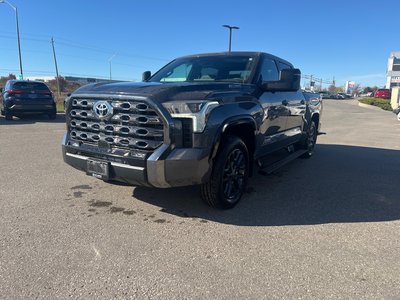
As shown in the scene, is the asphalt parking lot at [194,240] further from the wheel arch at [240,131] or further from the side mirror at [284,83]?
the side mirror at [284,83]

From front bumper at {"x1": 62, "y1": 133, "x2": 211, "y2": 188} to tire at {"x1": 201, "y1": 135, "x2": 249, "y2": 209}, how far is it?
0.23 meters

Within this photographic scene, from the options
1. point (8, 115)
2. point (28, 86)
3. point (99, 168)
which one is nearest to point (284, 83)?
point (99, 168)

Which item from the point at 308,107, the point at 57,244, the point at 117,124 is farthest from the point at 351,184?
the point at 57,244

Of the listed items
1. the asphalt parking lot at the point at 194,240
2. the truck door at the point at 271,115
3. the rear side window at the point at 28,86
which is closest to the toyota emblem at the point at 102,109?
the asphalt parking lot at the point at 194,240

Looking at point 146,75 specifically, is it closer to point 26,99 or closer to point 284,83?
point 284,83

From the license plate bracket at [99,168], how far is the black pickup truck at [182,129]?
11 mm

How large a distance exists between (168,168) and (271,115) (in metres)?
2.08

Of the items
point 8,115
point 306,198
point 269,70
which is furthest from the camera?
point 8,115

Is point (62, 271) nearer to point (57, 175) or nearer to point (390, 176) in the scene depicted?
point (57, 175)

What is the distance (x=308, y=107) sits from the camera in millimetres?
7121

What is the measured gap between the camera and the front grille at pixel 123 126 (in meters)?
3.63

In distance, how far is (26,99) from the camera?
1367 centimetres

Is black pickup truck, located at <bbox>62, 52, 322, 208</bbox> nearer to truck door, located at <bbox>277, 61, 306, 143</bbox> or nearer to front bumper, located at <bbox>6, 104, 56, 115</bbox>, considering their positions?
truck door, located at <bbox>277, 61, 306, 143</bbox>

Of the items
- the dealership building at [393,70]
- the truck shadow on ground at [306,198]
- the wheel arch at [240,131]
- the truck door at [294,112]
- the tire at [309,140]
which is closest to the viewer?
the wheel arch at [240,131]
